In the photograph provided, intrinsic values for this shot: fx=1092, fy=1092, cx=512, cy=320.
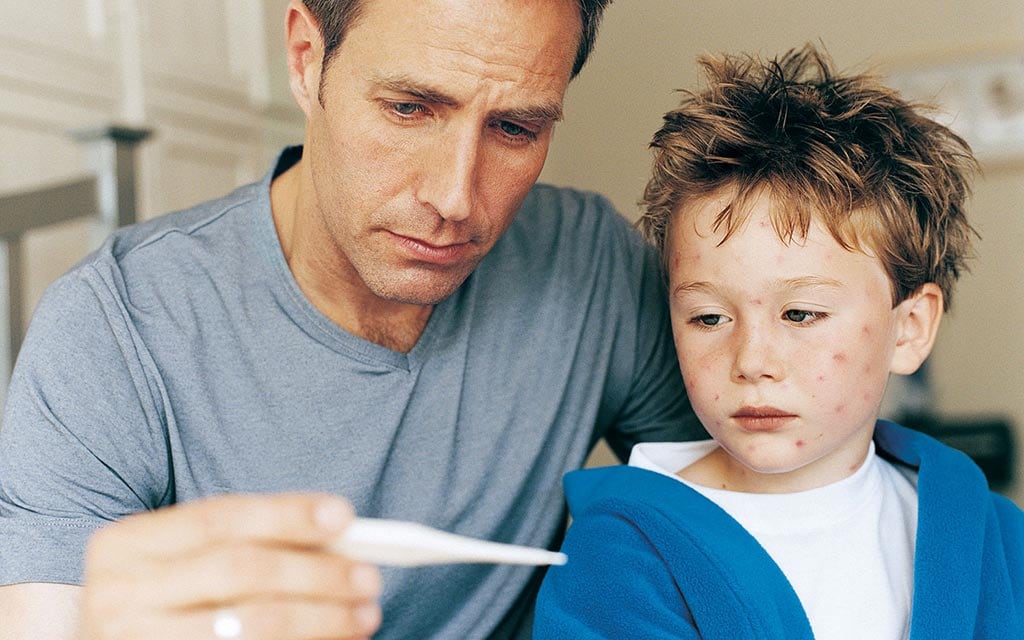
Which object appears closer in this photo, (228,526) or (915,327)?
(228,526)

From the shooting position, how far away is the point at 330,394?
1.22 meters

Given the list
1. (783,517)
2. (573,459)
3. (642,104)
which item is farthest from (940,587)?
(642,104)

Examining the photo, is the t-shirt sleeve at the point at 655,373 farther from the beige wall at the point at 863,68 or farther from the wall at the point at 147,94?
the beige wall at the point at 863,68

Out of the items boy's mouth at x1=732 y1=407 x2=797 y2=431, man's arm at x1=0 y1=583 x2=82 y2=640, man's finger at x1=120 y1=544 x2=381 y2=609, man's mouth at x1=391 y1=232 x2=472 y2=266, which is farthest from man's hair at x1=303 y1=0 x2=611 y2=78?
man's finger at x1=120 y1=544 x2=381 y2=609

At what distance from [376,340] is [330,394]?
91 mm

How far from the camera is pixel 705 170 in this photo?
1.20m

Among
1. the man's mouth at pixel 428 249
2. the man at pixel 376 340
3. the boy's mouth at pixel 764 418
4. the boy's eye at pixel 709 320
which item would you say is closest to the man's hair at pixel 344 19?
the man at pixel 376 340

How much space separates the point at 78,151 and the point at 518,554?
1702 millimetres

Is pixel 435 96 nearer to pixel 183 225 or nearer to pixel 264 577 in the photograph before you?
pixel 183 225

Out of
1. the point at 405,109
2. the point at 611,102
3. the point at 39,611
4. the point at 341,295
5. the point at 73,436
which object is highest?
the point at 405,109

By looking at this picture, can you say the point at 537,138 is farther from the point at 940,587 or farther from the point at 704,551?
the point at 940,587

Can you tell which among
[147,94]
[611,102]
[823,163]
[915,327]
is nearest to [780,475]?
[915,327]

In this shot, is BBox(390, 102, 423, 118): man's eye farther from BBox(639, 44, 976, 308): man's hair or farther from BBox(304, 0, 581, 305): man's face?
BBox(639, 44, 976, 308): man's hair

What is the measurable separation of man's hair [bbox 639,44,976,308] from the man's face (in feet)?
0.54
